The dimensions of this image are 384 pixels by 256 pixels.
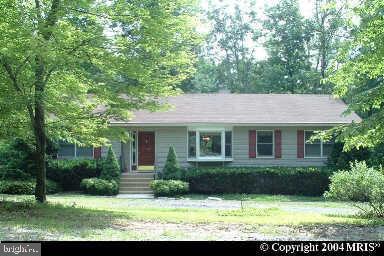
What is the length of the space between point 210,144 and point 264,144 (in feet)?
9.25

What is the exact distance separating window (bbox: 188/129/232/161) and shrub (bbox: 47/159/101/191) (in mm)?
5127

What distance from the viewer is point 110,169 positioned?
26.2 m

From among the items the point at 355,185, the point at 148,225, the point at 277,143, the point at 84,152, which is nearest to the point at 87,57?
the point at 148,225

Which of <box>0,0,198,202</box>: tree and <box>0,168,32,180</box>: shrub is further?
<box>0,168,32,180</box>: shrub

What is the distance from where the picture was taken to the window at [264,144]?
29.1 m

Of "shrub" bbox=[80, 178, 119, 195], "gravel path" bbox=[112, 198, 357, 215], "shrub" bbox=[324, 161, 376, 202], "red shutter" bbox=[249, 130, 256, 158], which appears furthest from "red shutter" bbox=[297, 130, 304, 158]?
"shrub" bbox=[324, 161, 376, 202]

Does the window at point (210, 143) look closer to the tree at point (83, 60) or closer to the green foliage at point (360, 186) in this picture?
the green foliage at point (360, 186)

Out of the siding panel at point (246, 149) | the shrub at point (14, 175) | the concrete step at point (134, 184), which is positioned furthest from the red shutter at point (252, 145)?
the shrub at point (14, 175)

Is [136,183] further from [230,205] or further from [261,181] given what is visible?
[230,205]

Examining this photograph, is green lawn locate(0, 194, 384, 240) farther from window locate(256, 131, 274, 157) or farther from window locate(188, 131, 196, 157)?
window locate(188, 131, 196, 157)

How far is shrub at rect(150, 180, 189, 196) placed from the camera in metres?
24.9

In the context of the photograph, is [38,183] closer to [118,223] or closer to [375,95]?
[118,223]

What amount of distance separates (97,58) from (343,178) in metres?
8.45

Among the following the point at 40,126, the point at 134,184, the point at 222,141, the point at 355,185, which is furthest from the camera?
the point at 222,141
